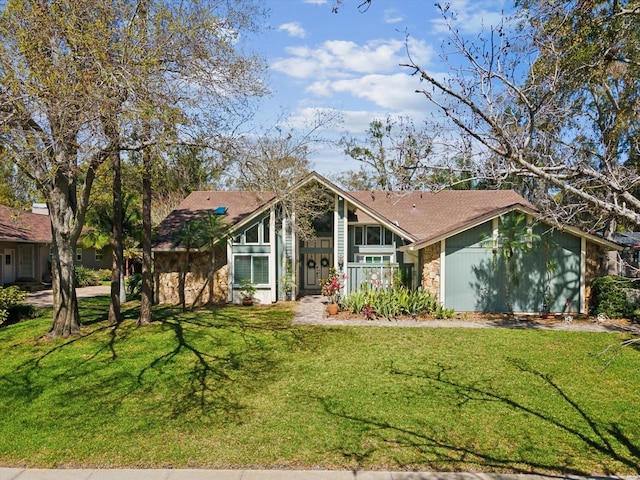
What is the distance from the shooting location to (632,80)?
18.2 m

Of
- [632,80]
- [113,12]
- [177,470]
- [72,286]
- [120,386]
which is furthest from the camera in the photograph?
[632,80]

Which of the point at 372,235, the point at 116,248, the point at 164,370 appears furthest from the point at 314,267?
the point at 164,370

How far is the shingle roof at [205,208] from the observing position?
66.9 feet

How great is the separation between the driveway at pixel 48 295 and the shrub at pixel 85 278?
1080 millimetres

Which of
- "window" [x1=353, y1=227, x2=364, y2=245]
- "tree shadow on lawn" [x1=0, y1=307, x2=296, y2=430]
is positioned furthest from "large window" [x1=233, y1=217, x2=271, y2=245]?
"tree shadow on lawn" [x1=0, y1=307, x2=296, y2=430]

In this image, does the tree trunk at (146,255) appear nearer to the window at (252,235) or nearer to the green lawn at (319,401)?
the green lawn at (319,401)

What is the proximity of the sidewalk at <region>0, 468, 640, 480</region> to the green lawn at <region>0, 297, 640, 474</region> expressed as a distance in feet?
0.61

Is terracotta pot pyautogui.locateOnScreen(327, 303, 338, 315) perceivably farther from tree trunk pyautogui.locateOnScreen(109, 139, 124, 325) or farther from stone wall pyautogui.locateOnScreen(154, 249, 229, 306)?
tree trunk pyautogui.locateOnScreen(109, 139, 124, 325)

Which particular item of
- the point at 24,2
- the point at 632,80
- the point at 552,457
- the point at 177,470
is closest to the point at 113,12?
the point at 24,2

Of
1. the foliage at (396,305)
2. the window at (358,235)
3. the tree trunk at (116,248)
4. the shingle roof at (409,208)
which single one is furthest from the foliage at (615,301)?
the tree trunk at (116,248)

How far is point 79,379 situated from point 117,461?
4.09m

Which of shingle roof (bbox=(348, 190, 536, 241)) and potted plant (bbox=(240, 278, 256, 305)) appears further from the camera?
Result: shingle roof (bbox=(348, 190, 536, 241))

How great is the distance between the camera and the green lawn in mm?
6500

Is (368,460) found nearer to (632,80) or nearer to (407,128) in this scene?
(407,128)
